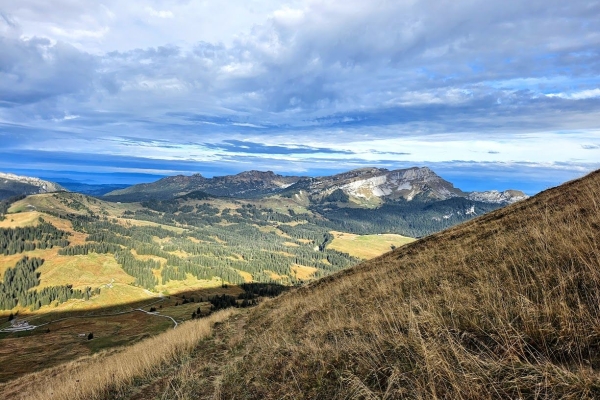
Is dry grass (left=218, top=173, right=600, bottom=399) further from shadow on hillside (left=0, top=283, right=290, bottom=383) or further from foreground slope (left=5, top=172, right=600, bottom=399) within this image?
shadow on hillside (left=0, top=283, right=290, bottom=383)

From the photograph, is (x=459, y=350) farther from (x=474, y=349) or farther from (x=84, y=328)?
(x=84, y=328)

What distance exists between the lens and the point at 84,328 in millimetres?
138250

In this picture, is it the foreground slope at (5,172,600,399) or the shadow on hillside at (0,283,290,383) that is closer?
the foreground slope at (5,172,600,399)

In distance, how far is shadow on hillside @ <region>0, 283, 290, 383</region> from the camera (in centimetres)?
10006

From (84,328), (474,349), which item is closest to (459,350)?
(474,349)

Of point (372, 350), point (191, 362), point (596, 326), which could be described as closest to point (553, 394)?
point (596, 326)

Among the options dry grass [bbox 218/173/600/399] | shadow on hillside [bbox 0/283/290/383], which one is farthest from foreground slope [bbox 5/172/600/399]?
shadow on hillside [bbox 0/283/290/383]

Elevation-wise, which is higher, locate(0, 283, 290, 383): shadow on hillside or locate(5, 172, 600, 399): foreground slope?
locate(5, 172, 600, 399): foreground slope

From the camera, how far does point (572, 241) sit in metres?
8.57

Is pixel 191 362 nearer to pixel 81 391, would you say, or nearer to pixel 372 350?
pixel 81 391

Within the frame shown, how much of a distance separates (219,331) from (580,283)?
65.2ft

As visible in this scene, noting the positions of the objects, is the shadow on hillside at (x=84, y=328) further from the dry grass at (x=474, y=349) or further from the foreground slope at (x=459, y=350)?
the dry grass at (x=474, y=349)

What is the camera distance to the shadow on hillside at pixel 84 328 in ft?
328

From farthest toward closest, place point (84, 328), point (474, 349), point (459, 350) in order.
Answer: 1. point (84, 328)
2. point (474, 349)
3. point (459, 350)
